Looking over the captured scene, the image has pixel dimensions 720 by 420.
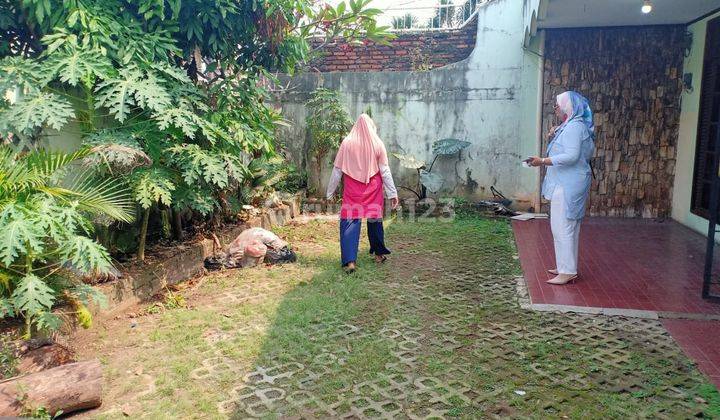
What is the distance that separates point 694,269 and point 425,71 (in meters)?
5.20

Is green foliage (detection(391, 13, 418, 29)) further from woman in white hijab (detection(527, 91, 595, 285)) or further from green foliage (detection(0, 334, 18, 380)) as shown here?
green foliage (detection(0, 334, 18, 380))

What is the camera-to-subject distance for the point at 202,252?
565 cm

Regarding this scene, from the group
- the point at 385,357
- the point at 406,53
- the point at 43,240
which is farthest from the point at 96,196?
the point at 406,53

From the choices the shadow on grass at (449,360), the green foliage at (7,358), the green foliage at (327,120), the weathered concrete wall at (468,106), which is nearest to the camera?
the shadow on grass at (449,360)

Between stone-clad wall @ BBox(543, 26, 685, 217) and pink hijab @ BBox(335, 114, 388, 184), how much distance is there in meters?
3.85

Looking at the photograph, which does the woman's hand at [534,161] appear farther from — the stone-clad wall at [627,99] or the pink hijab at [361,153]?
the stone-clad wall at [627,99]

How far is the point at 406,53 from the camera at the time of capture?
30.9 feet

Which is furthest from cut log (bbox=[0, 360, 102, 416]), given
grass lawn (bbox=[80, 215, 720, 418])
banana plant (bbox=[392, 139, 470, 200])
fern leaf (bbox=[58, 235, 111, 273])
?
banana plant (bbox=[392, 139, 470, 200])

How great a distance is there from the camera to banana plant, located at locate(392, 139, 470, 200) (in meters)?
8.55

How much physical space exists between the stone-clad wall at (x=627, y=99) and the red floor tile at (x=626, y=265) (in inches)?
19.5

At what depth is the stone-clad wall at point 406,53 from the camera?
9.23m

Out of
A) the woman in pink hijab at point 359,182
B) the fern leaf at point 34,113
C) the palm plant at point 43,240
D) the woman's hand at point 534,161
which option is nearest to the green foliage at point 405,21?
the woman in pink hijab at point 359,182

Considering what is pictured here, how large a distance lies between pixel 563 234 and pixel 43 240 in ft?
13.7

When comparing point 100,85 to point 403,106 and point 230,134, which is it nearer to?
point 230,134
